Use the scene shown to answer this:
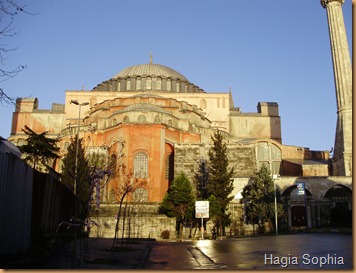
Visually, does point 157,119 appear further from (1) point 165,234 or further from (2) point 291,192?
(2) point 291,192

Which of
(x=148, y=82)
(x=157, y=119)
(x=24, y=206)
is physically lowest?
(x=24, y=206)

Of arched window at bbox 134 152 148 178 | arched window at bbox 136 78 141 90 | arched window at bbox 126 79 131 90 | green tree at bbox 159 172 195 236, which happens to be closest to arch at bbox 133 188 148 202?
arched window at bbox 134 152 148 178

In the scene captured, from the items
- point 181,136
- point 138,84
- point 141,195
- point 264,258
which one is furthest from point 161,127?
point 264,258

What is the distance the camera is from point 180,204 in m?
28.7

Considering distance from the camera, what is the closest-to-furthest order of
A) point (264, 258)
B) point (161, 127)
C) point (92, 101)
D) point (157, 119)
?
1. point (264, 258)
2. point (161, 127)
3. point (157, 119)
4. point (92, 101)

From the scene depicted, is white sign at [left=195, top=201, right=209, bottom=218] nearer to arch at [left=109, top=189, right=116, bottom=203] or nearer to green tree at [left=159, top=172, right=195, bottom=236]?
green tree at [left=159, top=172, right=195, bottom=236]

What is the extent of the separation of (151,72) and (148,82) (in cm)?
318

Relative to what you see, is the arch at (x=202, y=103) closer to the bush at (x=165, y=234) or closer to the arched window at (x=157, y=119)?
the arched window at (x=157, y=119)

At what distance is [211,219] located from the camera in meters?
29.0

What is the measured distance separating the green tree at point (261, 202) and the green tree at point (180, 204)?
15.6 feet

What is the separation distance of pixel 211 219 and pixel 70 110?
31940 millimetres

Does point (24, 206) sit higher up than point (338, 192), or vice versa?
point (338, 192)

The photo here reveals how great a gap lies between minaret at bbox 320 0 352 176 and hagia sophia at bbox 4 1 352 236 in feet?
0.34

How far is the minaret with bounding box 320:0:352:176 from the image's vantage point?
37281 mm
